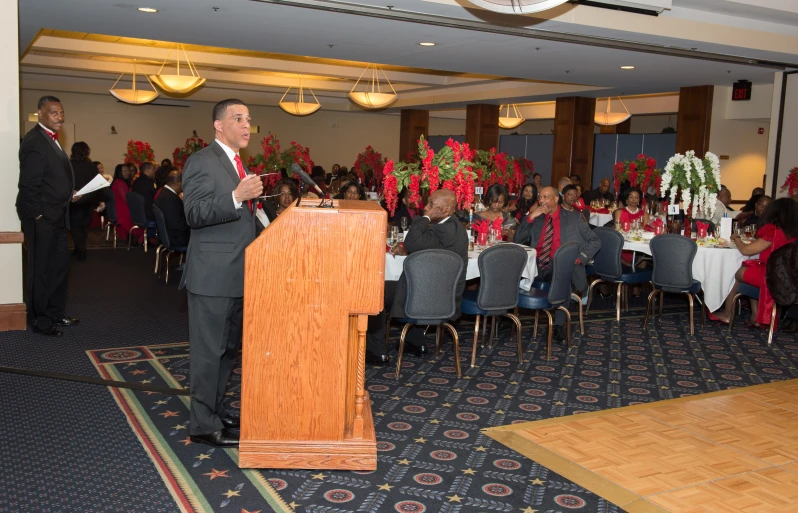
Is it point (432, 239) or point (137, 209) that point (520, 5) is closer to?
point (432, 239)

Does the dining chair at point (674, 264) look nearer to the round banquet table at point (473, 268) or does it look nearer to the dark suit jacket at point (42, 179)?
the round banquet table at point (473, 268)

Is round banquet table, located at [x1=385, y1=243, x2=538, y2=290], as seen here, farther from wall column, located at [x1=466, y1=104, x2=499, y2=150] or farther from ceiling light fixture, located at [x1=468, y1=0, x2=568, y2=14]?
wall column, located at [x1=466, y1=104, x2=499, y2=150]

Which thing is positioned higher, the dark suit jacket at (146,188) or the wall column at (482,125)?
the wall column at (482,125)

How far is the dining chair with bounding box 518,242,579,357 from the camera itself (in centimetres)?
582

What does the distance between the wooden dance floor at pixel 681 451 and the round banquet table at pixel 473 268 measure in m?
1.74

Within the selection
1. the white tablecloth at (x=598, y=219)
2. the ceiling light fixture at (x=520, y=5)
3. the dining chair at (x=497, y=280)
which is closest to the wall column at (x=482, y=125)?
the white tablecloth at (x=598, y=219)

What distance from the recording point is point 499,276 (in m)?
5.46

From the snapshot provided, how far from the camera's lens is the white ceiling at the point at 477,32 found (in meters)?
7.66

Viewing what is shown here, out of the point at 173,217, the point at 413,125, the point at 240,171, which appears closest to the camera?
the point at 240,171

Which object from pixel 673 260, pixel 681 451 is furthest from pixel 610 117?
pixel 681 451

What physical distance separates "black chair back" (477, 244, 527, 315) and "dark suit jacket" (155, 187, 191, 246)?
401cm

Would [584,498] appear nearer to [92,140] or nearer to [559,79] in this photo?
[559,79]

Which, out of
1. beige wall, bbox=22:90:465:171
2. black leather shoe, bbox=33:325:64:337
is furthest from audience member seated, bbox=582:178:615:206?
beige wall, bbox=22:90:465:171

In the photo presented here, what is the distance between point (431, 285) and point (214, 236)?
190cm
